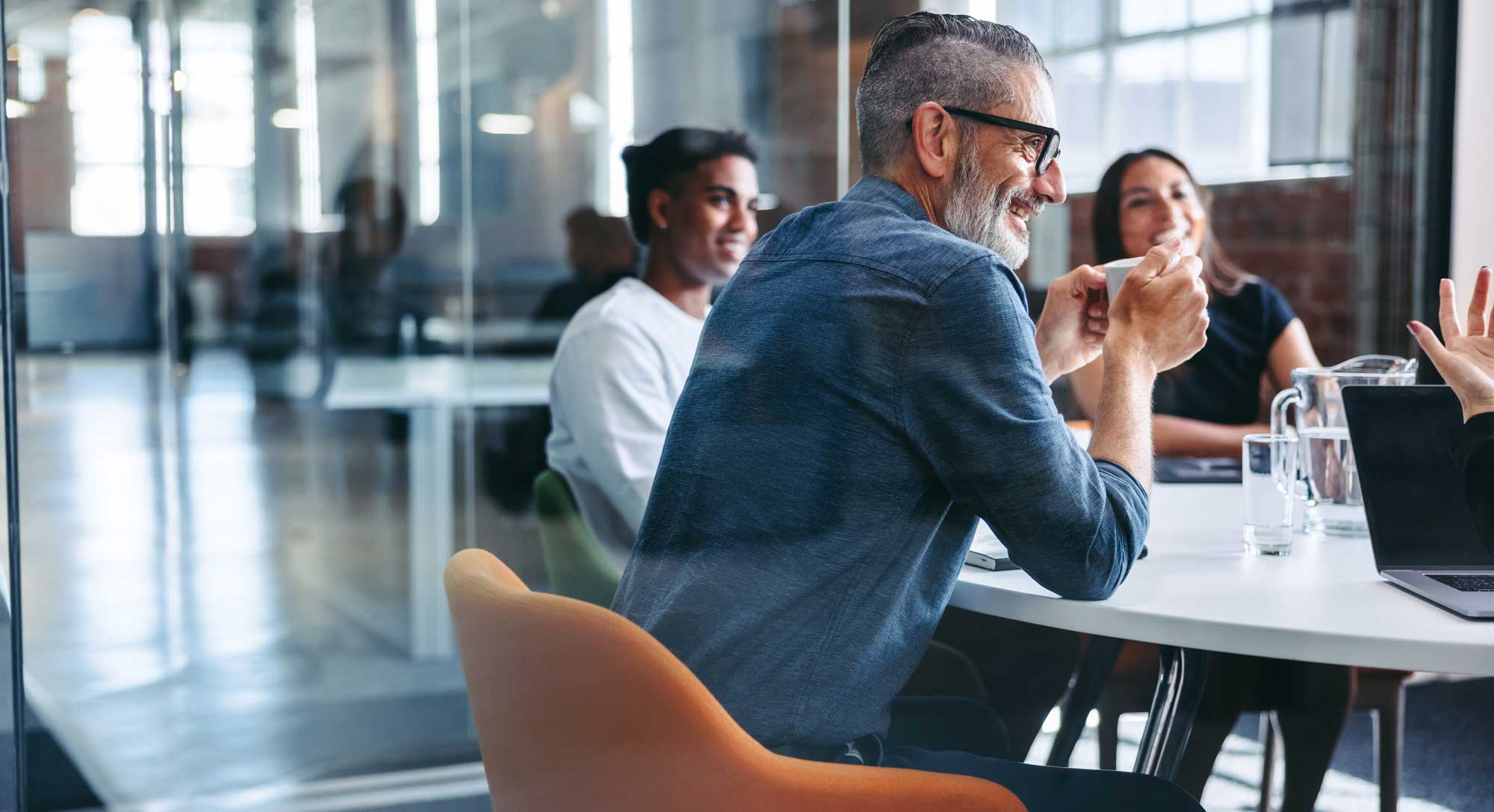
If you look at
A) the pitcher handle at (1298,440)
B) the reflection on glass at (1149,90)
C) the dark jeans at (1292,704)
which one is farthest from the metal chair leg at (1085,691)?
the reflection on glass at (1149,90)

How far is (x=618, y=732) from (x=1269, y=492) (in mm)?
846

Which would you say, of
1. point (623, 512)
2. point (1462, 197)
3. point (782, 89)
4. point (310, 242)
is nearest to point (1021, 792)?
point (623, 512)

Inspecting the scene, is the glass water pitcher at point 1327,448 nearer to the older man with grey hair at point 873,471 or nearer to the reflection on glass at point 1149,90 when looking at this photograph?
the older man with grey hair at point 873,471

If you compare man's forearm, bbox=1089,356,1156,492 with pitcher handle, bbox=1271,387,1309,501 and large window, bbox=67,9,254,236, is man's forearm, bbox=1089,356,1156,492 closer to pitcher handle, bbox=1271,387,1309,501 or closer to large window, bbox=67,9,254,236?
pitcher handle, bbox=1271,387,1309,501

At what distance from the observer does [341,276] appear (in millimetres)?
3248

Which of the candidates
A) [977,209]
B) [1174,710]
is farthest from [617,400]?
[1174,710]

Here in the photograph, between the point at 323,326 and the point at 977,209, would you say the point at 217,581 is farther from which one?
the point at 977,209

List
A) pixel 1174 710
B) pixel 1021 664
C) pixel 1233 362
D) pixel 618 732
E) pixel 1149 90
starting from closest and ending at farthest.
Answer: pixel 618 732
pixel 1174 710
pixel 1021 664
pixel 1233 362
pixel 1149 90

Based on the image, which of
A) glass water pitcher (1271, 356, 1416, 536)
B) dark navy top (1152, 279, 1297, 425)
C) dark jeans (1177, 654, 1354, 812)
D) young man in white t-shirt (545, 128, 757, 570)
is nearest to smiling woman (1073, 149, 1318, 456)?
dark navy top (1152, 279, 1297, 425)

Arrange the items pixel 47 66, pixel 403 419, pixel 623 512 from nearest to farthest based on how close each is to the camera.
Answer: pixel 623 512 < pixel 47 66 < pixel 403 419

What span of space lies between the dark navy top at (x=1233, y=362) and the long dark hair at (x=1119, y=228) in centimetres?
7

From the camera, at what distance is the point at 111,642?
294 cm

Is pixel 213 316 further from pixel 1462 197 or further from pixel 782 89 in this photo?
pixel 1462 197

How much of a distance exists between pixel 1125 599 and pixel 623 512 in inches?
41.2
